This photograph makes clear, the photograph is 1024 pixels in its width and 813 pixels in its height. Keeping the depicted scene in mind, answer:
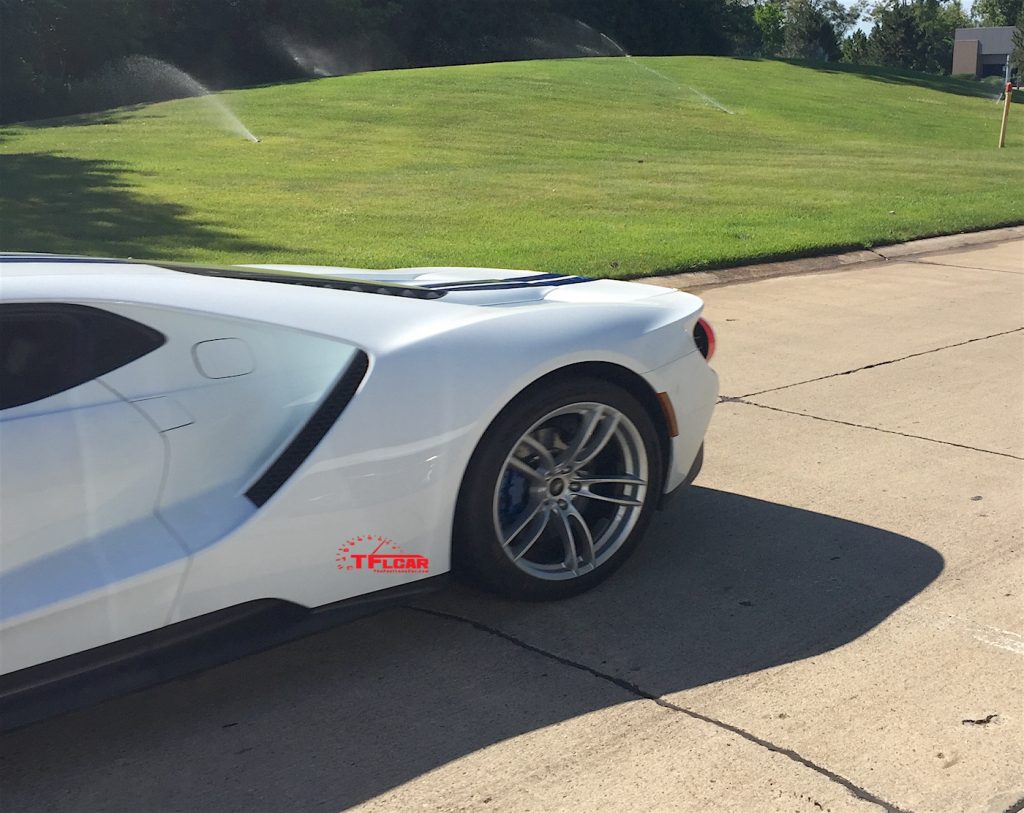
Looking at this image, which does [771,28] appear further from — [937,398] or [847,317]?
[937,398]

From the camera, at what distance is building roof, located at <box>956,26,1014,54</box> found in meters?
108

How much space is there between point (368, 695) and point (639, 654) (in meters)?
0.85

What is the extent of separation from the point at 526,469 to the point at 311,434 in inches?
32.5

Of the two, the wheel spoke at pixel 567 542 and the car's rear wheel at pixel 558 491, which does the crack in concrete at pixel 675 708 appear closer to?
the car's rear wheel at pixel 558 491

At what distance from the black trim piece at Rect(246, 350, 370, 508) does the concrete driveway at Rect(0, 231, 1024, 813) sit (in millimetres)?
667

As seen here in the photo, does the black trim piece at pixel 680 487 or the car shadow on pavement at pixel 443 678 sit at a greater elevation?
the black trim piece at pixel 680 487

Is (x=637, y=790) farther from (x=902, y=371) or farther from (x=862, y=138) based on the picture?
(x=862, y=138)

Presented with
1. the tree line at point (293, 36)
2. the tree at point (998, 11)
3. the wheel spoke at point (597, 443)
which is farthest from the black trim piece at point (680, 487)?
the tree at point (998, 11)

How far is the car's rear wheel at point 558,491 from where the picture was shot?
3.66 metres

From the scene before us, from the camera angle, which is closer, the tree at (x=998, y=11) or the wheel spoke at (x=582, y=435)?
the wheel spoke at (x=582, y=435)

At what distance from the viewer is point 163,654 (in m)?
3.06

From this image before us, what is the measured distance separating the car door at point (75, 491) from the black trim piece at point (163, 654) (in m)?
0.04

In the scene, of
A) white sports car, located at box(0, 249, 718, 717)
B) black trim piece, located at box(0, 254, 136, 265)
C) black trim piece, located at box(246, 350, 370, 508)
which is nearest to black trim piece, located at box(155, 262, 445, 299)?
white sports car, located at box(0, 249, 718, 717)

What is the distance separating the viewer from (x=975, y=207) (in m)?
15.0
